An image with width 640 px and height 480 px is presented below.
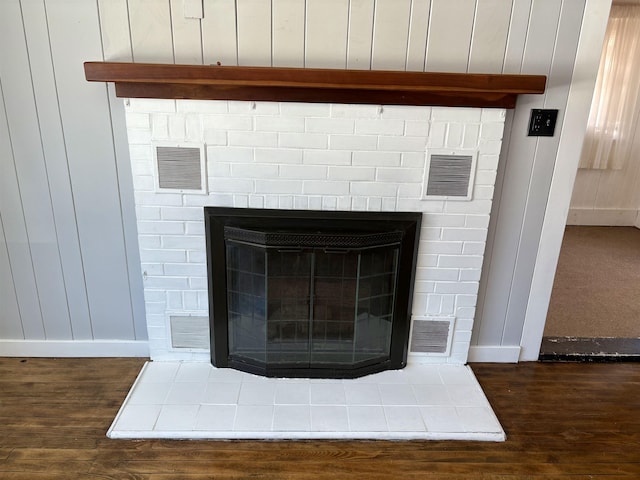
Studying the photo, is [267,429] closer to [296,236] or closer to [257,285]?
[257,285]

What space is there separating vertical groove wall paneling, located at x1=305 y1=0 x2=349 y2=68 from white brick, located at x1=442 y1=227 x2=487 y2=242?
856 mm

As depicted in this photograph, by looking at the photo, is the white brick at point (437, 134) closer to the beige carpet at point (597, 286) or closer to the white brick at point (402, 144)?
the white brick at point (402, 144)

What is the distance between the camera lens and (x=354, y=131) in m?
1.95

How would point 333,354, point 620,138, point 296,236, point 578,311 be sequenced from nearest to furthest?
point 296,236 < point 333,354 < point 578,311 < point 620,138

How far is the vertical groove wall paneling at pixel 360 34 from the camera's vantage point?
183cm

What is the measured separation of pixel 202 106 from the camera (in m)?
1.90

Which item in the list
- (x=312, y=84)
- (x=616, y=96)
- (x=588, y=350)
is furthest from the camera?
(x=616, y=96)

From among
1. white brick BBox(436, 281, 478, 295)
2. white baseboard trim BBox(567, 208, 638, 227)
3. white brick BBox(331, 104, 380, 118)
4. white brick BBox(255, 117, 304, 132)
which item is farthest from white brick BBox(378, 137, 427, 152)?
white baseboard trim BBox(567, 208, 638, 227)

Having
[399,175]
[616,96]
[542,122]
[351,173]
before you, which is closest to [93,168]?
[351,173]

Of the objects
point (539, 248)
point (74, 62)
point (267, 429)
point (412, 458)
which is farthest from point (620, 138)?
point (74, 62)

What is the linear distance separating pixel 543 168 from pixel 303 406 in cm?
149

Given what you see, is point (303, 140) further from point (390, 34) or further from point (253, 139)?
point (390, 34)

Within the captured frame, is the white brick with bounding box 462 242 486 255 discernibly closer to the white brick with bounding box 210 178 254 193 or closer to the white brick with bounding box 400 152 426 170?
the white brick with bounding box 400 152 426 170

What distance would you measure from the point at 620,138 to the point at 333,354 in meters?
3.87
